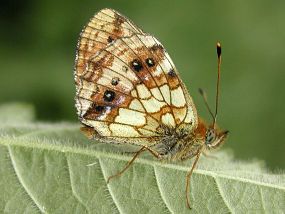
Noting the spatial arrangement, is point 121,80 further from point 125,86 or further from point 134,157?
point 134,157

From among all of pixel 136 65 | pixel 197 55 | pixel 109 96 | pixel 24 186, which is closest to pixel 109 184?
pixel 24 186

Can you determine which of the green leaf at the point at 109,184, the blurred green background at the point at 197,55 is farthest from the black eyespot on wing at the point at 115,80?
the blurred green background at the point at 197,55

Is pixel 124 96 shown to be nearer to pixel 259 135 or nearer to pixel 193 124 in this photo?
pixel 193 124

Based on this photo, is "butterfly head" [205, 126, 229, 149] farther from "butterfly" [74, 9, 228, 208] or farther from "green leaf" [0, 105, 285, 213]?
"green leaf" [0, 105, 285, 213]

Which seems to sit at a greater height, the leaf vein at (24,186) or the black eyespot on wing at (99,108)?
the black eyespot on wing at (99,108)

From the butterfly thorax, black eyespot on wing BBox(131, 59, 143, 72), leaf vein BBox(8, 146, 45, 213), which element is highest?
black eyespot on wing BBox(131, 59, 143, 72)

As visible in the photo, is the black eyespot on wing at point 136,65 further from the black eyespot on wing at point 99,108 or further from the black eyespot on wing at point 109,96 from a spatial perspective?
the black eyespot on wing at point 99,108

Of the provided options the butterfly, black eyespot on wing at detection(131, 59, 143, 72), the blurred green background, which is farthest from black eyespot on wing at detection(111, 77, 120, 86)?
the blurred green background
